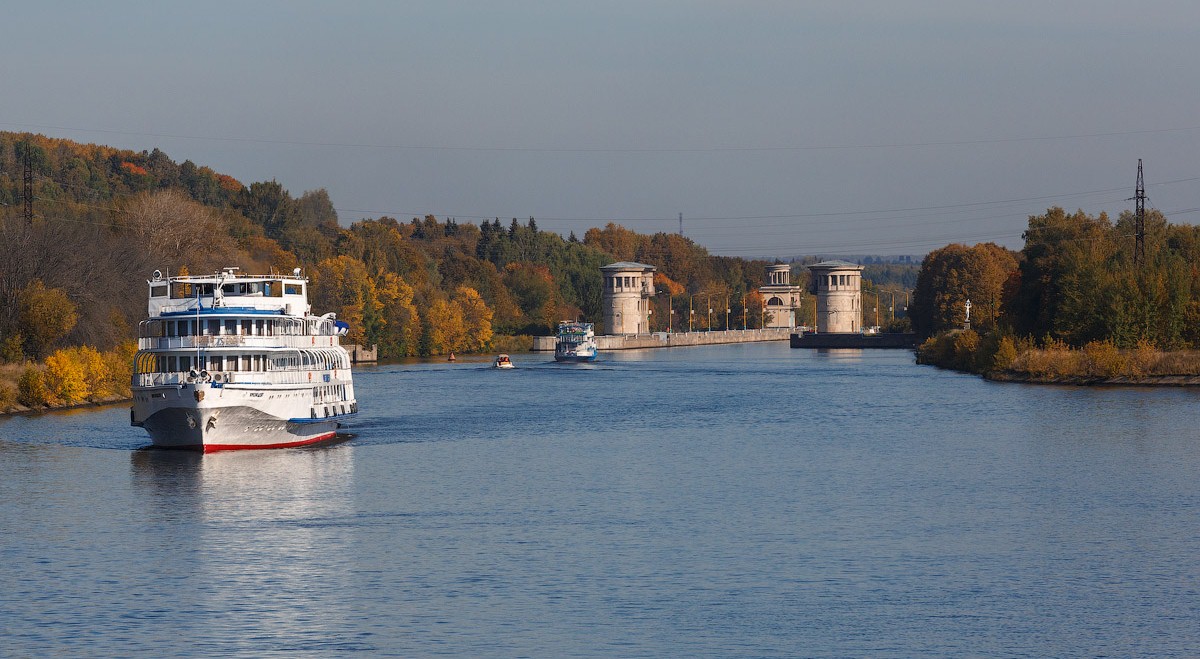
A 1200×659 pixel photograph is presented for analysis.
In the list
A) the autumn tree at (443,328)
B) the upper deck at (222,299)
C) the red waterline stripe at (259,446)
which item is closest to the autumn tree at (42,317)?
the upper deck at (222,299)

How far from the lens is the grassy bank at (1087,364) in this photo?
326 feet

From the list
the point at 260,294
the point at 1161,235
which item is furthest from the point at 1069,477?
the point at 1161,235

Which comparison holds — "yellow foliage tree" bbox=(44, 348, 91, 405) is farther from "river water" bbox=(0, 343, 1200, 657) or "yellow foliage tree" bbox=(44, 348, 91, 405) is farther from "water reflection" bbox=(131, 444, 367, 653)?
"water reflection" bbox=(131, 444, 367, 653)

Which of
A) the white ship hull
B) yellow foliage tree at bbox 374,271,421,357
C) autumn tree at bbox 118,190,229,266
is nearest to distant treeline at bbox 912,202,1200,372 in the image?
yellow foliage tree at bbox 374,271,421,357

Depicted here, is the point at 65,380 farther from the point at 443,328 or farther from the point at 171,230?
the point at 443,328

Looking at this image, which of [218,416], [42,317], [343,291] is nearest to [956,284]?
[343,291]

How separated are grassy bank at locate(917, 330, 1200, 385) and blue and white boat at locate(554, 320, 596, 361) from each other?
57.2 meters

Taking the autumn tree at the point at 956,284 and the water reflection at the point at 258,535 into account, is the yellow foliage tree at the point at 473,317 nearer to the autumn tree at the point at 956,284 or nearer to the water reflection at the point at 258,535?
the autumn tree at the point at 956,284

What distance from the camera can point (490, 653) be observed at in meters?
29.1

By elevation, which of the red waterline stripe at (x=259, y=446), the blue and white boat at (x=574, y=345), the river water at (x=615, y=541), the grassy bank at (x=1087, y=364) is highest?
the blue and white boat at (x=574, y=345)

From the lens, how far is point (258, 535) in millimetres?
41844

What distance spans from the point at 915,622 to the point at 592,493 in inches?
802

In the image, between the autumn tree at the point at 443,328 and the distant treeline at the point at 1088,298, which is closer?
the distant treeline at the point at 1088,298

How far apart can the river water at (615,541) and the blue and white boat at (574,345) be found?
A: 3348 inches
